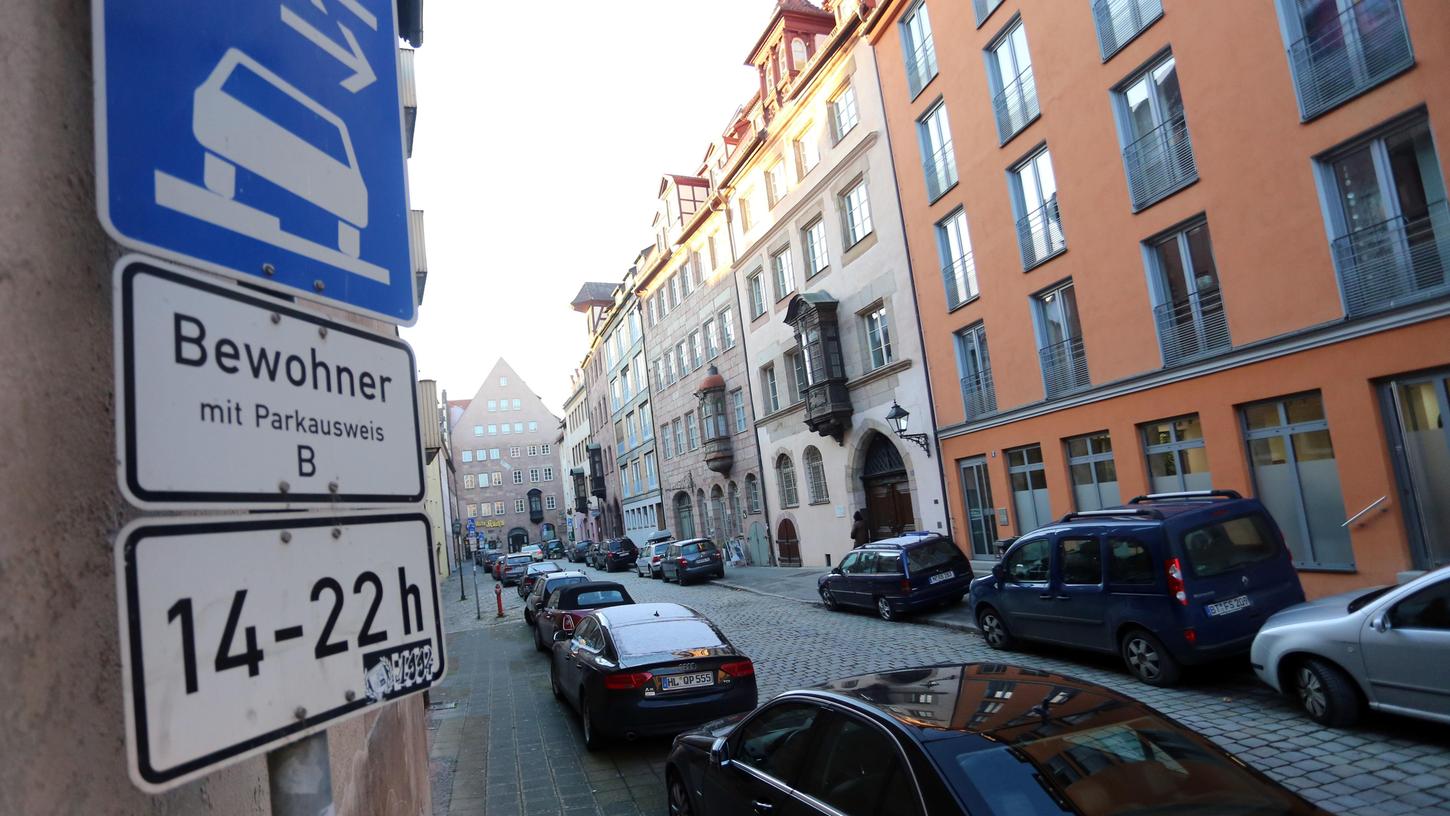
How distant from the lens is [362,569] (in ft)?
5.42

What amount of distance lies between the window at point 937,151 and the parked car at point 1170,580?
40.7 ft

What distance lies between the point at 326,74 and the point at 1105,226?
644 inches

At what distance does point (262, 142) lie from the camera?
165 centimetres

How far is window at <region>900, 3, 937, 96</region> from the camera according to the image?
20.9 meters

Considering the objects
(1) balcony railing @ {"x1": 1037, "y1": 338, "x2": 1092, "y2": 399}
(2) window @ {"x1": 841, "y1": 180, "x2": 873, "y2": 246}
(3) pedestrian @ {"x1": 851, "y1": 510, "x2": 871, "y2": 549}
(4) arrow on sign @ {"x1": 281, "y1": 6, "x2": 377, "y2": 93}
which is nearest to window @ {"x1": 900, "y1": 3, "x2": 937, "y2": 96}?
(2) window @ {"x1": 841, "y1": 180, "x2": 873, "y2": 246}

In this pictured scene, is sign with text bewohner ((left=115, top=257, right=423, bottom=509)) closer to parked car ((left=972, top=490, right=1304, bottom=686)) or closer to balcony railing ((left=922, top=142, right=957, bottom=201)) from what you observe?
parked car ((left=972, top=490, right=1304, bottom=686))

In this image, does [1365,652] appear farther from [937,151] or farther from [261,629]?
[937,151]

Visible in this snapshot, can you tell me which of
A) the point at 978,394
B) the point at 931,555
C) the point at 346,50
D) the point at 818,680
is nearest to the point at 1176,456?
the point at 931,555

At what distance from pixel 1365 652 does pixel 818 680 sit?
590 centimetres

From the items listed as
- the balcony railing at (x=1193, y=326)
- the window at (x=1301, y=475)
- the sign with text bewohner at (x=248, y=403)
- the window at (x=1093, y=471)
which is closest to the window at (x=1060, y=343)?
the window at (x=1093, y=471)

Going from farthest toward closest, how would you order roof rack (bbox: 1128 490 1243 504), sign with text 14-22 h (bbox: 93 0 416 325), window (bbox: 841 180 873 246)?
window (bbox: 841 180 873 246)
roof rack (bbox: 1128 490 1243 504)
sign with text 14-22 h (bbox: 93 0 416 325)

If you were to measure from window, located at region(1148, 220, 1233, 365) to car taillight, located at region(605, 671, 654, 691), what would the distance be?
36.3 ft

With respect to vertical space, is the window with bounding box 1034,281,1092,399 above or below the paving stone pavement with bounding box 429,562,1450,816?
above

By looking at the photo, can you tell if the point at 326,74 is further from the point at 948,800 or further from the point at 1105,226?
the point at 1105,226
